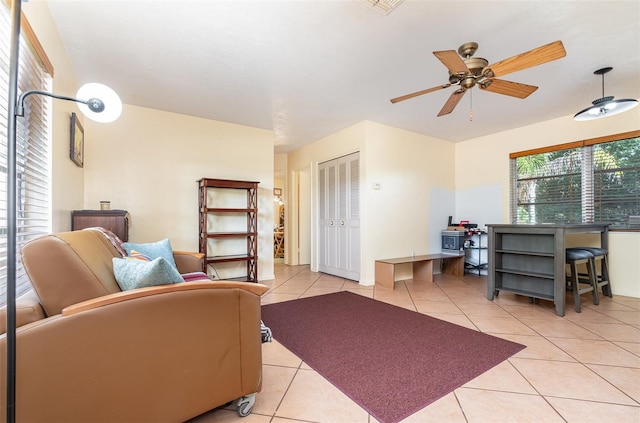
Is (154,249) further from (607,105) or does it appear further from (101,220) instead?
(607,105)

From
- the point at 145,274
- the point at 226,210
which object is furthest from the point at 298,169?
the point at 145,274

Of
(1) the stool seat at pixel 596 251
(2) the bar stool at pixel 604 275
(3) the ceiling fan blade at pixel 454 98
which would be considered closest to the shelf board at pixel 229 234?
(3) the ceiling fan blade at pixel 454 98

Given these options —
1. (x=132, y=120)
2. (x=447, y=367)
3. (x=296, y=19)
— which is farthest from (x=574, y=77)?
(x=132, y=120)

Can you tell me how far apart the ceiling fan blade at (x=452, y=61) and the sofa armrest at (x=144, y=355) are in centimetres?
186

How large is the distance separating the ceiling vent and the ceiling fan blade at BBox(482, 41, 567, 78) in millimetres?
827

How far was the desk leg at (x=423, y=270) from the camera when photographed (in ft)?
14.5

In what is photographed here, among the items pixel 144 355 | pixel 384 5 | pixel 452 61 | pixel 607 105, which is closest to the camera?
pixel 144 355

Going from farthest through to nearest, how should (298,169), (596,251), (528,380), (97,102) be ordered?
(298,169) → (596,251) → (528,380) → (97,102)

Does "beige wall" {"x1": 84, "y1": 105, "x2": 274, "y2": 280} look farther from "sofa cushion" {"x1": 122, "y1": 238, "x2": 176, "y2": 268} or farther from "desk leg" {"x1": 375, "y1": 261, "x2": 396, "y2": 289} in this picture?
"desk leg" {"x1": 375, "y1": 261, "x2": 396, "y2": 289}

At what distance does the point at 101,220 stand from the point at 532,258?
445 centimetres

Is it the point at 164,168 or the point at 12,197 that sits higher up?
the point at 164,168

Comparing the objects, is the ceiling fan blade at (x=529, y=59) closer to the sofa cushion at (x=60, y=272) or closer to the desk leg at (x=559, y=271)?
the desk leg at (x=559, y=271)

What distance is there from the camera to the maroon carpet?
5.14ft

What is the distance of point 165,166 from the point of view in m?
3.78
